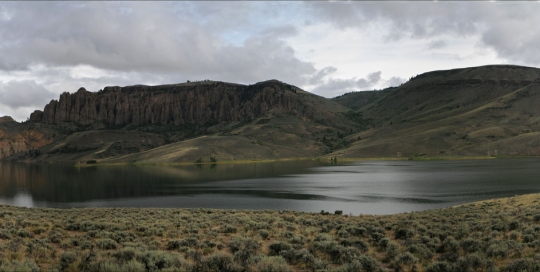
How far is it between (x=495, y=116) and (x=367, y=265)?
214m

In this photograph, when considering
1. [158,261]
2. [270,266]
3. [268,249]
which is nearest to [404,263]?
[270,266]

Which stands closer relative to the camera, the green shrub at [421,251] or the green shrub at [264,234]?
the green shrub at [421,251]

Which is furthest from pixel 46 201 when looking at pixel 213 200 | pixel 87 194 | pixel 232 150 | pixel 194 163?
pixel 232 150

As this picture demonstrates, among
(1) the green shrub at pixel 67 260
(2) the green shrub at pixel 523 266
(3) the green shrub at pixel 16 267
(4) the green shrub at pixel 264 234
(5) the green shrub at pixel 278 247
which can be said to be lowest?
(4) the green shrub at pixel 264 234

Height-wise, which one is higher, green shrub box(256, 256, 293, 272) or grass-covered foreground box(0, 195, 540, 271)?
green shrub box(256, 256, 293, 272)

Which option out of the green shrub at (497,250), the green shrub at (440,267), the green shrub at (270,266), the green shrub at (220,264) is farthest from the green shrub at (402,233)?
the green shrub at (220,264)

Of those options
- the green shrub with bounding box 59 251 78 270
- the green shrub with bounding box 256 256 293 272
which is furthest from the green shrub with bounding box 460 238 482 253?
the green shrub with bounding box 59 251 78 270

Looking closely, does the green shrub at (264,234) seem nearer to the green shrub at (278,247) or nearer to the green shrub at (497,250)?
the green shrub at (278,247)

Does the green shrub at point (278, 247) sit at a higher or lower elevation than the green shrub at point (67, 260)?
lower

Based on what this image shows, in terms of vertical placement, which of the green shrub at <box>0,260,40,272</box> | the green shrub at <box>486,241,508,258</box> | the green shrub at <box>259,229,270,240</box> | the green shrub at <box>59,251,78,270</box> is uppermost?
the green shrub at <box>0,260,40,272</box>

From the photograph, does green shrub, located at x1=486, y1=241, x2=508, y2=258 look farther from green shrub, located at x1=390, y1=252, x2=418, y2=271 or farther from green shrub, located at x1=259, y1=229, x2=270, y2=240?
green shrub, located at x1=259, y1=229, x2=270, y2=240

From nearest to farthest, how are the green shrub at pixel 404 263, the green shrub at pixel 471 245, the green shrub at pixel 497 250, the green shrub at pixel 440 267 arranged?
1. the green shrub at pixel 440 267
2. the green shrub at pixel 404 263
3. the green shrub at pixel 497 250
4. the green shrub at pixel 471 245

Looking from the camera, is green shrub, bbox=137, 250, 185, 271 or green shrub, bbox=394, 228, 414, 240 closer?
green shrub, bbox=137, 250, 185, 271

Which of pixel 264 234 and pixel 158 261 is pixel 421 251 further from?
pixel 158 261
